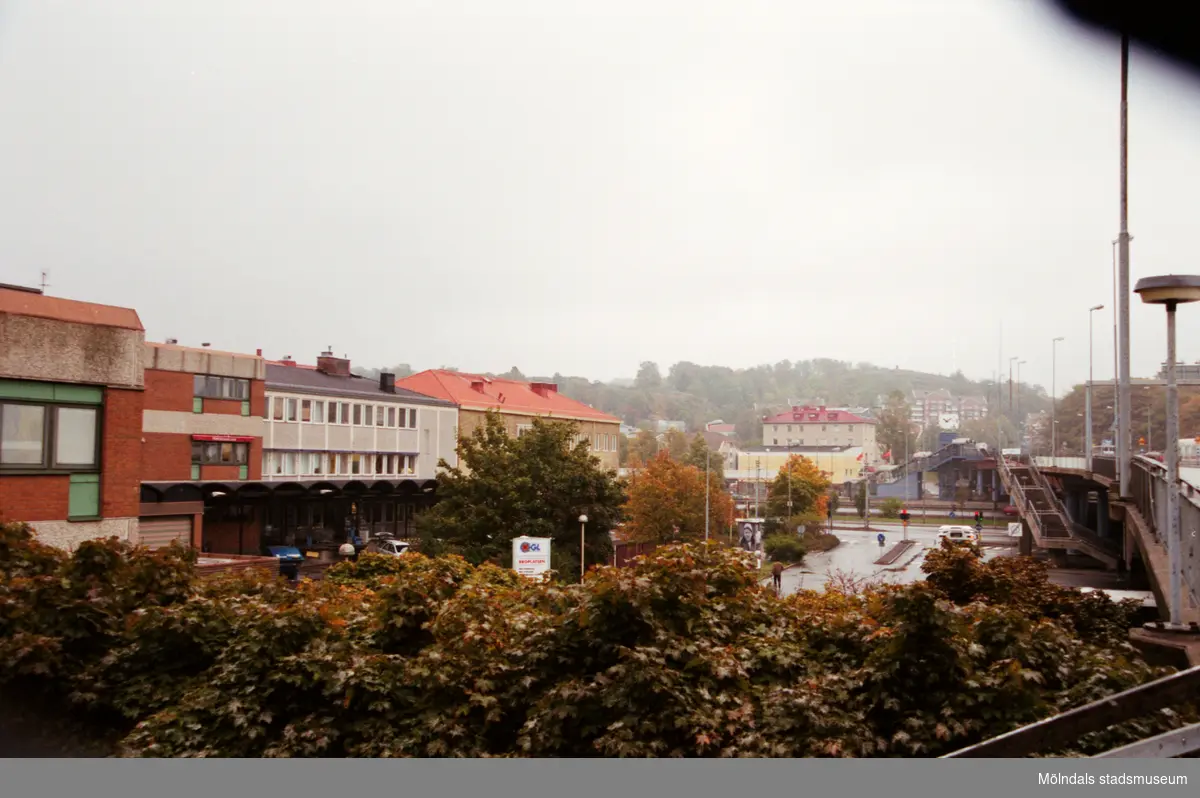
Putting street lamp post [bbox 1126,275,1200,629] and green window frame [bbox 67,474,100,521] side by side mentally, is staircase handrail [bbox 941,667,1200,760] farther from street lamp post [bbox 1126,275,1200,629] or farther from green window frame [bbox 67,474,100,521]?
green window frame [bbox 67,474,100,521]

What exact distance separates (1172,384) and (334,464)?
3206 cm

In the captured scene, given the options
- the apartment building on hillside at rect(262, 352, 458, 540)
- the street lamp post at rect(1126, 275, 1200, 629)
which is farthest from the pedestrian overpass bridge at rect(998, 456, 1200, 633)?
the apartment building on hillside at rect(262, 352, 458, 540)

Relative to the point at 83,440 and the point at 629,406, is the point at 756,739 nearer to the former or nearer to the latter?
the point at 83,440

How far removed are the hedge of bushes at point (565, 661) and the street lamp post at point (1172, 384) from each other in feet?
1.46

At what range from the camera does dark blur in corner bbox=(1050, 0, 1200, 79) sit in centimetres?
443

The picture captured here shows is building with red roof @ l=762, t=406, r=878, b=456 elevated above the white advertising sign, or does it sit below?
above

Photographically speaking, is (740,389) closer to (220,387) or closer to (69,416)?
(220,387)

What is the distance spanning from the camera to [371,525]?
32.6 meters

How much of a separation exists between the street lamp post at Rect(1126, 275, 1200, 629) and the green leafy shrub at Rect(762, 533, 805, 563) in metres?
25.6

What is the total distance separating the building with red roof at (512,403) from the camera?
133ft

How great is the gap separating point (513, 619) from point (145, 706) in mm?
1993

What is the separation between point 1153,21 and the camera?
4.51m

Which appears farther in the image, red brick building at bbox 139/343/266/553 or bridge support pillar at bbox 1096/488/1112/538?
red brick building at bbox 139/343/266/553

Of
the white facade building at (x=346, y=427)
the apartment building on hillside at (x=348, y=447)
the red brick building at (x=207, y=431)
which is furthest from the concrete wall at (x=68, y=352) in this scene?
the white facade building at (x=346, y=427)
